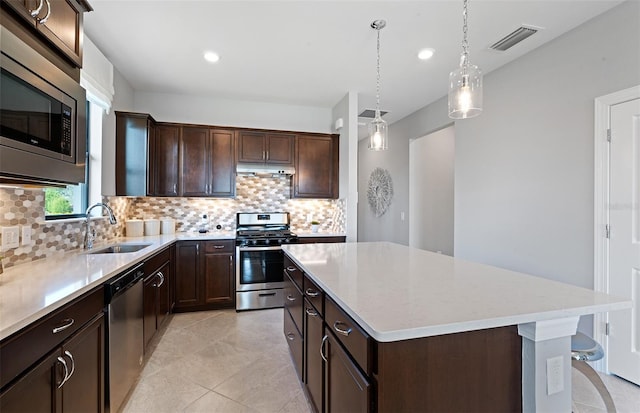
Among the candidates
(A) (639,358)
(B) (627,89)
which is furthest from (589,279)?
(B) (627,89)

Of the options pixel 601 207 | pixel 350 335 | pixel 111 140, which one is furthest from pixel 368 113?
pixel 350 335

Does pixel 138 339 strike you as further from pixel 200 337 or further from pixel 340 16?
pixel 340 16

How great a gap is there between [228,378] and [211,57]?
292 centimetres

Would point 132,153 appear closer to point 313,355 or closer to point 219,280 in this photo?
point 219,280

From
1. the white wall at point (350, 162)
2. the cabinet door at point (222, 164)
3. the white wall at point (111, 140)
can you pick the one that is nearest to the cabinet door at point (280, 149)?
the cabinet door at point (222, 164)

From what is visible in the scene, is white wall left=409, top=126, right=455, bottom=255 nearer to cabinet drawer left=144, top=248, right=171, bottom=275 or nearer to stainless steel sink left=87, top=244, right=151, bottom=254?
cabinet drawer left=144, top=248, right=171, bottom=275

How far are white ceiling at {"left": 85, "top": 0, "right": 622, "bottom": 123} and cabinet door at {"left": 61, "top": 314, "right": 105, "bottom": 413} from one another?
2.25 meters

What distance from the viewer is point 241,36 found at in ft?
8.61

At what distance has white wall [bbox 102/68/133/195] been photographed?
10.0ft

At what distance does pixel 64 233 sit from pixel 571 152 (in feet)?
13.7

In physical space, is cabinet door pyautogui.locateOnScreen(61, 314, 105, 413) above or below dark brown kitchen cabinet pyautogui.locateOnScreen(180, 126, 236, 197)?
below

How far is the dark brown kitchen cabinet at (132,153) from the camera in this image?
Result: 3.28 metres

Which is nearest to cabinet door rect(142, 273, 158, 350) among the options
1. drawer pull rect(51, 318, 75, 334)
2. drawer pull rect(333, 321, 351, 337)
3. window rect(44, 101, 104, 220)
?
window rect(44, 101, 104, 220)

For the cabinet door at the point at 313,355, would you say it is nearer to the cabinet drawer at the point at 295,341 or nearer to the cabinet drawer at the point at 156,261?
the cabinet drawer at the point at 295,341
